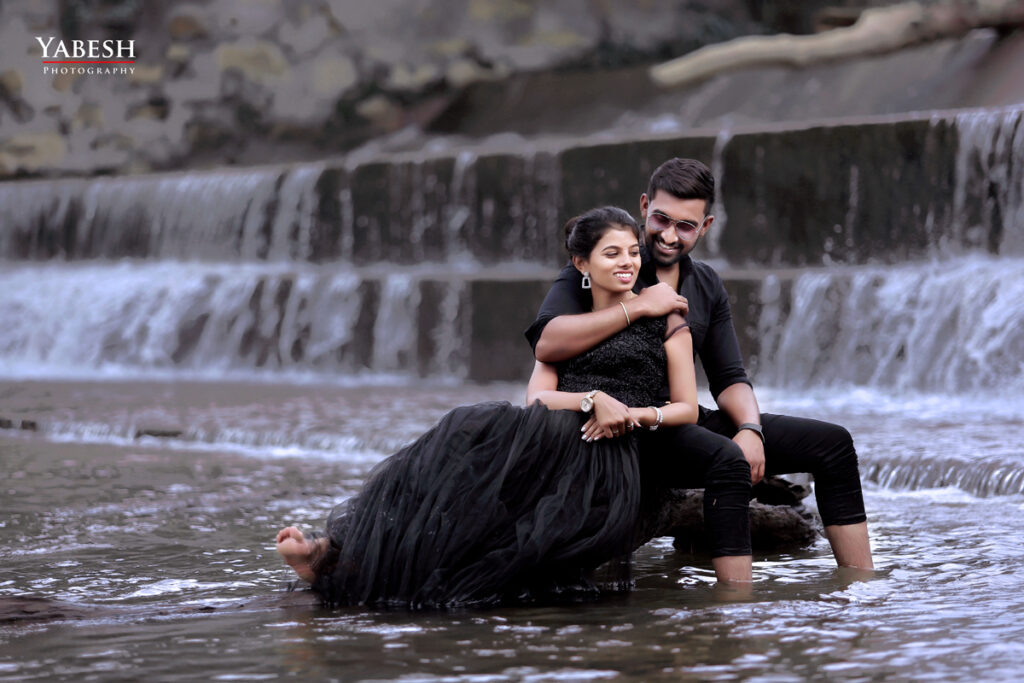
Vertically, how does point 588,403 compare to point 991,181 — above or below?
below

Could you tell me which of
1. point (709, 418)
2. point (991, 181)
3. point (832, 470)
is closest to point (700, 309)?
point (709, 418)

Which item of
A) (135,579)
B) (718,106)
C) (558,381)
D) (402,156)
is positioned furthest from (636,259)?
→ (718,106)

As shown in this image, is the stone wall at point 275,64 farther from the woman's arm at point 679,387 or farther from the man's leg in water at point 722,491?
the man's leg in water at point 722,491

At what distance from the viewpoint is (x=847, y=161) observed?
9445mm

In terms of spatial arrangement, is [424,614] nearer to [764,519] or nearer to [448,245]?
[764,519]

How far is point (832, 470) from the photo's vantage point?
3.68m

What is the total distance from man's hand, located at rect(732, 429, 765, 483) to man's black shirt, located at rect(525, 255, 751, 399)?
193 mm

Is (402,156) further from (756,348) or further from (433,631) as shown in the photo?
(433,631)

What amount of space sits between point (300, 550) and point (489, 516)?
0.42 meters

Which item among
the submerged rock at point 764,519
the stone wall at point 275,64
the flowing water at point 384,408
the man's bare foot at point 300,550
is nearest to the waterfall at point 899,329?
the flowing water at point 384,408

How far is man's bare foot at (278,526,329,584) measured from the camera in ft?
10.5

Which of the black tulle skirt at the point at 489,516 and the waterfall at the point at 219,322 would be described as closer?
the black tulle skirt at the point at 489,516

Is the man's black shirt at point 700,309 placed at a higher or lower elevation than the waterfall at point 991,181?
lower

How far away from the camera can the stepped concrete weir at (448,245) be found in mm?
9070
